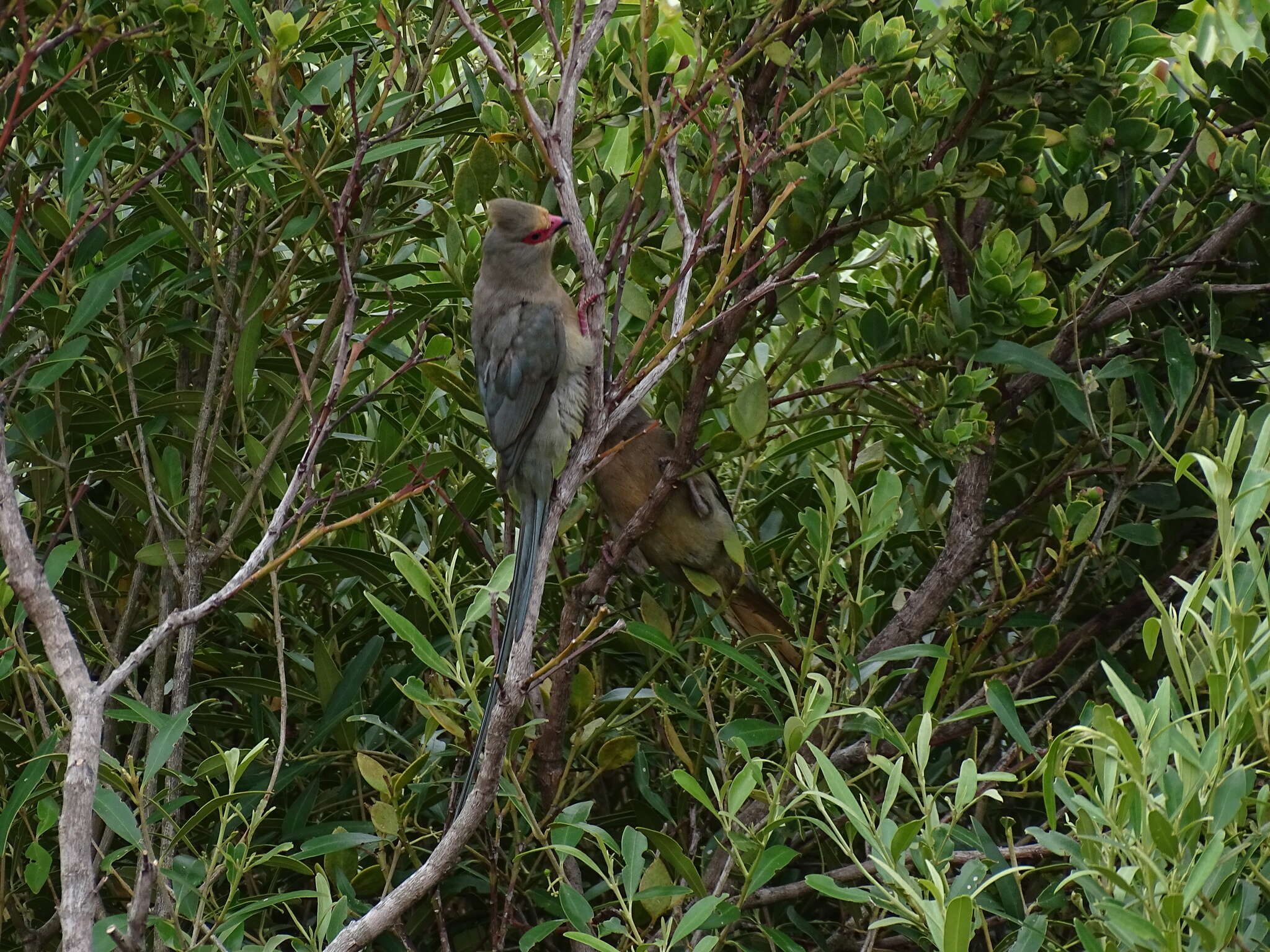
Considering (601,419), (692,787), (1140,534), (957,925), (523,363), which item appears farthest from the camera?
(523,363)

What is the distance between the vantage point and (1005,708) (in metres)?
1.92

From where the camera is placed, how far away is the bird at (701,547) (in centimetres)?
262

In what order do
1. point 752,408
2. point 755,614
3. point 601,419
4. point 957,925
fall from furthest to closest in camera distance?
point 755,614 < point 752,408 < point 601,419 < point 957,925

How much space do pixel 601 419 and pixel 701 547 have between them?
2.19 feet

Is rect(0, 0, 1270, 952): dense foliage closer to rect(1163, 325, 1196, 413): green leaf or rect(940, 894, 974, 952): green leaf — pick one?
rect(1163, 325, 1196, 413): green leaf

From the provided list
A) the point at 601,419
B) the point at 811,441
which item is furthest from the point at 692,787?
the point at 811,441

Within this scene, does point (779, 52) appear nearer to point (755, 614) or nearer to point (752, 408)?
point (752, 408)

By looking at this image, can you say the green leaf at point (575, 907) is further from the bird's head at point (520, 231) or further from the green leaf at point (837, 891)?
the bird's head at point (520, 231)

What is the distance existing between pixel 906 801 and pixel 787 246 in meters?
1.03

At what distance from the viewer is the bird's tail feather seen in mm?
2680

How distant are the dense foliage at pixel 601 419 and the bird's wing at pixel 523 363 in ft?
1.08

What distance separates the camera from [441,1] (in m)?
2.52

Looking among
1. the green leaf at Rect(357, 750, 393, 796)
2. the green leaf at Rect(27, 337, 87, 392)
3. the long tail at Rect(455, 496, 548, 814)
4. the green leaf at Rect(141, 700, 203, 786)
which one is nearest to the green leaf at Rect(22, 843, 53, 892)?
the green leaf at Rect(141, 700, 203, 786)

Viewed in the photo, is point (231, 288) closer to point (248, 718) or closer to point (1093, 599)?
point (248, 718)
